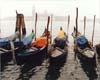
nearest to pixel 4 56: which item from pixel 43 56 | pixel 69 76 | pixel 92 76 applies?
pixel 43 56

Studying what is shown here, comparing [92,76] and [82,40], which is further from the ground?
[82,40]

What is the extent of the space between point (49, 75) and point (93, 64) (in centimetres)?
430

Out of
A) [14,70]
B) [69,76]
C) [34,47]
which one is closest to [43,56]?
[34,47]

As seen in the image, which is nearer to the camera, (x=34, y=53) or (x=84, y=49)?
(x=34, y=53)

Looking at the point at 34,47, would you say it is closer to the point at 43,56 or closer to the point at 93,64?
the point at 43,56

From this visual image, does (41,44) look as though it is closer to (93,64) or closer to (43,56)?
(43,56)

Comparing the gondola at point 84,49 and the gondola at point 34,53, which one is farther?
the gondola at point 84,49

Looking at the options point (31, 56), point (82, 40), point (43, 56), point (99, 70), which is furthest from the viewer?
point (82, 40)

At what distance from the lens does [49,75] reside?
18016 mm

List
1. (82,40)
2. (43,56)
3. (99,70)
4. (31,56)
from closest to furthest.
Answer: (99,70) → (31,56) → (43,56) → (82,40)

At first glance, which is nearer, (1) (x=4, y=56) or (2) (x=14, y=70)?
(2) (x=14, y=70)

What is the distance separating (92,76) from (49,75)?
10.3 feet

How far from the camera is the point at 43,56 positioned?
23.3 m

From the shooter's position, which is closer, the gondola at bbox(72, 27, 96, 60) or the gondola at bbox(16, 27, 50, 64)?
the gondola at bbox(16, 27, 50, 64)
